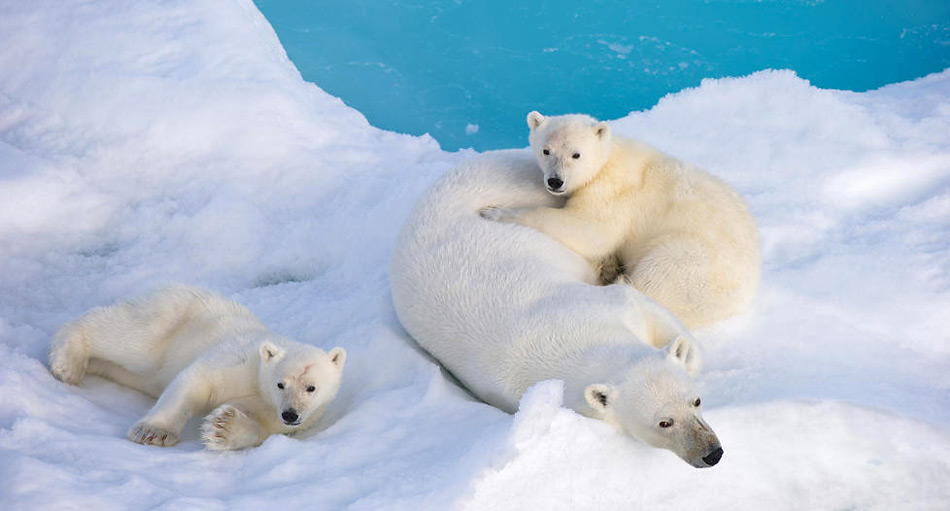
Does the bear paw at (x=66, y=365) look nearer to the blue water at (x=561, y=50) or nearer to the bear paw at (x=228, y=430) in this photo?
the bear paw at (x=228, y=430)

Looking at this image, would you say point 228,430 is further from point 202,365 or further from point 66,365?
point 66,365

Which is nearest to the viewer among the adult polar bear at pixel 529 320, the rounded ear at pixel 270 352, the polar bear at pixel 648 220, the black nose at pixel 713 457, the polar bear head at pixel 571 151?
the black nose at pixel 713 457

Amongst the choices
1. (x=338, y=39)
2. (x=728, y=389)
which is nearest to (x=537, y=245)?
(x=728, y=389)

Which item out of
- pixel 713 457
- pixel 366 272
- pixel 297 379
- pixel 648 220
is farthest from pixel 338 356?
pixel 648 220

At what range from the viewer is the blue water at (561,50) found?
31.6 feet

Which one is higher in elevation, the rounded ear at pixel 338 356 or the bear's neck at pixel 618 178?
the bear's neck at pixel 618 178

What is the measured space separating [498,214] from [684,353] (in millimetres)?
1258

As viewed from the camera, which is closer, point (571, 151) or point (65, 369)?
point (65, 369)

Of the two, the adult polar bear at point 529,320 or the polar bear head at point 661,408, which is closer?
the polar bear head at point 661,408

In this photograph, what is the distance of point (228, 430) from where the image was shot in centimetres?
311

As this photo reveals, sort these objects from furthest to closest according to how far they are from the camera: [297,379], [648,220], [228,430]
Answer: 1. [648,220]
2. [297,379]
3. [228,430]

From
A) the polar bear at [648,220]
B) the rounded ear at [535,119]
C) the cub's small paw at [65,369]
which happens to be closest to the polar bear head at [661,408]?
the polar bear at [648,220]

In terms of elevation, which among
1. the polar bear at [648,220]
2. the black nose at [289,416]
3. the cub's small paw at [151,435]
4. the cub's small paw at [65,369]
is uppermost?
the polar bear at [648,220]

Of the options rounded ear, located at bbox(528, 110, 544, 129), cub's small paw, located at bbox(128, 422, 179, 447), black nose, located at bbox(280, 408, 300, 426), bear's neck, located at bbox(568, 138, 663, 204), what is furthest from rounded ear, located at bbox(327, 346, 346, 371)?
rounded ear, located at bbox(528, 110, 544, 129)
